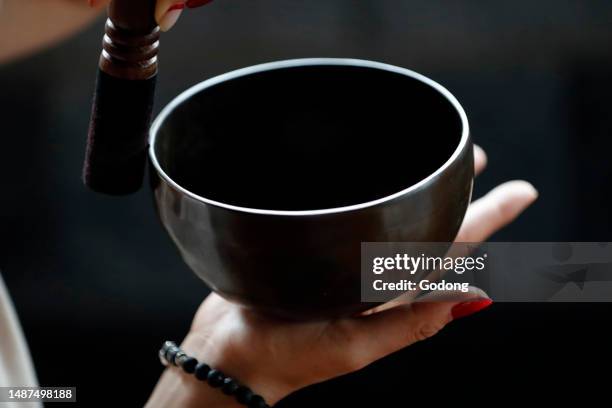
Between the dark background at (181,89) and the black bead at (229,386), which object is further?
the dark background at (181,89)

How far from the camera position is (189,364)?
27.4 inches

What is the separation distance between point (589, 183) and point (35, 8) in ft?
2.67

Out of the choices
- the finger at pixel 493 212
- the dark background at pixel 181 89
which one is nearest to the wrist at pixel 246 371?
the finger at pixel 493 212

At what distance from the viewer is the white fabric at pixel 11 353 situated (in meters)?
0.73

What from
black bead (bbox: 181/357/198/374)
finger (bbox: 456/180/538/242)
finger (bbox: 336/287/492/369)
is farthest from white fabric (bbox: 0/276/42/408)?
finger (bbox: 456/180/538/242)

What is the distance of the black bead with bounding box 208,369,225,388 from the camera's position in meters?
0.69

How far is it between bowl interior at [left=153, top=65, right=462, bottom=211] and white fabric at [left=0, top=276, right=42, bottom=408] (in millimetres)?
192

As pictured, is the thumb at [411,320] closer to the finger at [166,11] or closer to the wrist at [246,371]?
the wrist at [246,371]

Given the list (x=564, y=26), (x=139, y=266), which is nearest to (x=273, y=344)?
(x=139, y=266)

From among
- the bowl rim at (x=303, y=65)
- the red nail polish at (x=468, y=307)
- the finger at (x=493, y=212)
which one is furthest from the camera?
the finger at (x=493, y=212)

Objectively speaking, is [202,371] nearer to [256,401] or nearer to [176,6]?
[256,401]

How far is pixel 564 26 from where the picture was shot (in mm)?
1317

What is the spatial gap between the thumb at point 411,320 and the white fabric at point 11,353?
0.93 ft

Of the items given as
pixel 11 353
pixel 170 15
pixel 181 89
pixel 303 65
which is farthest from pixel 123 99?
pixel 181 89
